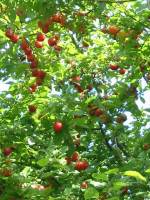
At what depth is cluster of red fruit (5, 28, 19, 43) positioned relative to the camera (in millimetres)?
6125

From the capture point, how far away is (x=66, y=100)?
5.95m

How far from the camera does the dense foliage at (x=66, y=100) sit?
17.8ft

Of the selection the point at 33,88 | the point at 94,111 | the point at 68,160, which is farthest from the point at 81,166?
the point at 33,88

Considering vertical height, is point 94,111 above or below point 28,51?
below

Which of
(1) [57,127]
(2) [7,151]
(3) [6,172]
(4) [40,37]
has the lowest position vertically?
(3) [6,172]

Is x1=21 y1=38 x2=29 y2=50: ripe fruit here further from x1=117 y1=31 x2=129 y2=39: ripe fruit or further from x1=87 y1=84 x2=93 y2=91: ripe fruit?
x1=87 y1=84 x2=93 y2=91: ripe fruit

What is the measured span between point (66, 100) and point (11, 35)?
1.24 meters

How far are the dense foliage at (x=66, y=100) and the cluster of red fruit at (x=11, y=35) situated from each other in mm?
14

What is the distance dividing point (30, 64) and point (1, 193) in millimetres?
2200

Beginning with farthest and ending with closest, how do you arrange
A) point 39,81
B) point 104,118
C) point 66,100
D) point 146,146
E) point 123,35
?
point 104,118 < point 39,81 < point 123,35 < point 146,146 < point 66,100

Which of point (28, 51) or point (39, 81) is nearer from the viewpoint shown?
point (28, 51)

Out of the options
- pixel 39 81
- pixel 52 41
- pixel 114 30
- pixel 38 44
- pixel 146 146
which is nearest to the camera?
pixel 146 146

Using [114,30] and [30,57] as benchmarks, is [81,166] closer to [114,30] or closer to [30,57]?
[30,57]

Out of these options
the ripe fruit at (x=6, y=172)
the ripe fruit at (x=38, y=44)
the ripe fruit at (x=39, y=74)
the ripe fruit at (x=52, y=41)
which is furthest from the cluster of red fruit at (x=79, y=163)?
the ripe fruit at (x=52, y=41)
